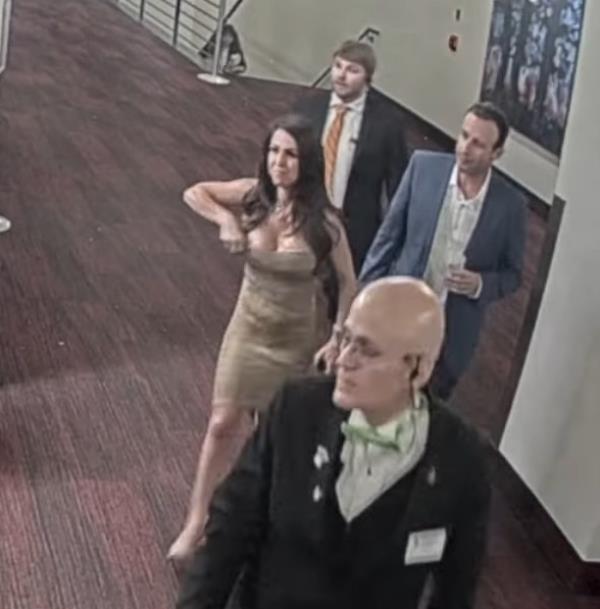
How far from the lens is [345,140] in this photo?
479cm

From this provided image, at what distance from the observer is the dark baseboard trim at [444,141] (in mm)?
9891

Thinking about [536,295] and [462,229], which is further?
[536,295]

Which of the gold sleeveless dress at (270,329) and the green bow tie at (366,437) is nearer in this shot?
the green bow tie at (366,437)

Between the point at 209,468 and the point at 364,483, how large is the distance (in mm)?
1926

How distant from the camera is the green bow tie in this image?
209 centimetres

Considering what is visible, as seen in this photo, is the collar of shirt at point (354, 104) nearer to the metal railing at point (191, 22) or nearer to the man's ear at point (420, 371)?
the man's ear at point (420, 371)

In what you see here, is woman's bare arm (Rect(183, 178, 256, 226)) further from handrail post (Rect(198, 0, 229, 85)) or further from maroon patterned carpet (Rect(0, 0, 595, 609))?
handrail post (Rect(198, 0, 229, 85))

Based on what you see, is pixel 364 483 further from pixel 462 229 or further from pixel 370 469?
pixel 462 229

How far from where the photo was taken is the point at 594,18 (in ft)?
14.3

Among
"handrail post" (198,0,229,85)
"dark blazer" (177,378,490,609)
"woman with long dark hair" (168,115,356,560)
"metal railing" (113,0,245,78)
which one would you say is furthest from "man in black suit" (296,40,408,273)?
"metal railing" (113,0,245,78)

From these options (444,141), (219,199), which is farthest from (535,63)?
(219,199)

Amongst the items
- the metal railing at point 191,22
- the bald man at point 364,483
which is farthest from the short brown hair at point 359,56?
the metal railing at point 191,22

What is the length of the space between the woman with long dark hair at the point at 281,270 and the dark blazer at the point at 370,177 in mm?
983

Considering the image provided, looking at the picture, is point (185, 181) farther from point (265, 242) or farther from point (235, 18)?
point (235, 18)
